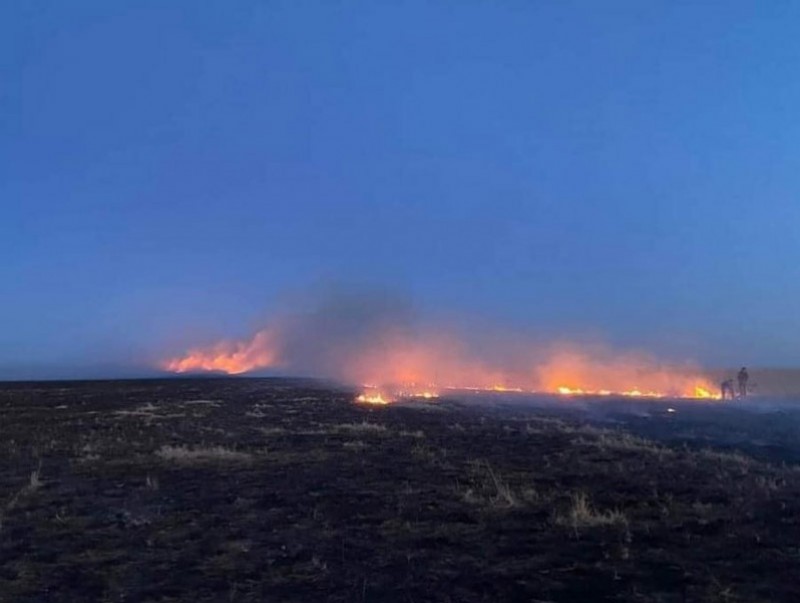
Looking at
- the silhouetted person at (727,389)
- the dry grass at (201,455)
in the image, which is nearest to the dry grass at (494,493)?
the dry grass at (201,455)

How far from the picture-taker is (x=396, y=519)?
15531 mm

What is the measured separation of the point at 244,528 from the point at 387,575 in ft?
14.2

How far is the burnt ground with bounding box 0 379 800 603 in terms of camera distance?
11.1 meters

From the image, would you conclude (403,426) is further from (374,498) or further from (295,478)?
(374,498)

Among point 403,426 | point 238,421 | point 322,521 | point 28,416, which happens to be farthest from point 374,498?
point 28,416

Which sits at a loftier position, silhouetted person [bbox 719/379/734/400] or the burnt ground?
silhouetted person [bbox 719/379/734/400]

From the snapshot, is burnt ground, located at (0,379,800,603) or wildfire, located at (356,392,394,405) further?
wildfire, located at (356,392,394,405)

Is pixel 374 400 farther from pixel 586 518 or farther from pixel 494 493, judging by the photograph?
pixel 586 518

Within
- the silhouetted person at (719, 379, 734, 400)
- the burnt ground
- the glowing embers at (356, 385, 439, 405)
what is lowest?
the burnt ground

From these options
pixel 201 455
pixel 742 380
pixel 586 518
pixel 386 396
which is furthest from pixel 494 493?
pixel 742 380

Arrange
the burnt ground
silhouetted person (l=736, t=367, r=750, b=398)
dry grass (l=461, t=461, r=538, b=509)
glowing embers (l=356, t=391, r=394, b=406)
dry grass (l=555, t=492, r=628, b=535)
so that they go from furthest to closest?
1. silhouetted person (l=736, t=367, r=750, b=398)
2. glowing embers (l=356, t=391, r=394, b=406)
3. dry grass (l=461, t=461, r=538, b=509)
4. dry grass (l=555, t=492, r=628, b=535)
5. the burnt ground

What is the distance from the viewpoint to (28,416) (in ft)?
153

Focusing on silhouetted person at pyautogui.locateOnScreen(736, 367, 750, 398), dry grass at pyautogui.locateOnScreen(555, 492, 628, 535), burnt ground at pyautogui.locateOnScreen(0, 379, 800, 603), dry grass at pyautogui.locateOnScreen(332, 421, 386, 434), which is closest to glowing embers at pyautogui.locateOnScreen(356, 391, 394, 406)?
dry grass at pyautogui.locateOnScreen(332, 421, 386, 434)

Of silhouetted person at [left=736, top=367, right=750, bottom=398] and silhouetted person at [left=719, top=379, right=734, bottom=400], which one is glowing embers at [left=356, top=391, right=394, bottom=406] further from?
silhouetted person at [left=736, top=367, right=750, bottom=398]
